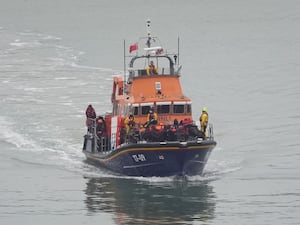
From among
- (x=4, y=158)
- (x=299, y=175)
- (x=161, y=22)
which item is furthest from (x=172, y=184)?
(x=161, y=22)

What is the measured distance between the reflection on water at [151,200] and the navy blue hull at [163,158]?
1.47 ft

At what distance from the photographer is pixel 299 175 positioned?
3797 centimetres

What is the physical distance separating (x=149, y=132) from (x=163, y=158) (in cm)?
100

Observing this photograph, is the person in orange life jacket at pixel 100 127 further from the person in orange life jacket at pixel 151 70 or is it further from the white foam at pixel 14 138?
the white foam at pixel 14 138

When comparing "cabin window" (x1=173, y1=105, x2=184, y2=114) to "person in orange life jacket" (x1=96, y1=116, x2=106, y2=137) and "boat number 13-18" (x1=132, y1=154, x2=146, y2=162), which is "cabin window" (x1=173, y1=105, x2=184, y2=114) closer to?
"boat number 13-18" (x1=132, y1=154, x2=146, y2=162)

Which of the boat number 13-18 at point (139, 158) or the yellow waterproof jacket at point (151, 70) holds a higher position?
the yellow waterproof jacket at point (151, 70)

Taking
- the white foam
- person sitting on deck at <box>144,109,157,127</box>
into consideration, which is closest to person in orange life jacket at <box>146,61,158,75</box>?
person sitting on deck at <box>144,109,157,127</box>

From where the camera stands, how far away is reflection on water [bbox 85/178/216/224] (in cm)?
3169

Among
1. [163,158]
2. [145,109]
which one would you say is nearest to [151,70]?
[145,109]

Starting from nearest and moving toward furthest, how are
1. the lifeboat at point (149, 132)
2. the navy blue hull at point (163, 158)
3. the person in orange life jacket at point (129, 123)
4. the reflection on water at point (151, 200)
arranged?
1. the reflection on water at point (151, 200)
2. the navy blue hull at point (163, 158)
3. the lifeboat at point (149, 132)
4. the person in orange life jacket at point (129, 123)

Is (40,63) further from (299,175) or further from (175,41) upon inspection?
(299,175)

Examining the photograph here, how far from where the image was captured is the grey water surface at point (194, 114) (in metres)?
33.2

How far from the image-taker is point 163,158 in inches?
1432

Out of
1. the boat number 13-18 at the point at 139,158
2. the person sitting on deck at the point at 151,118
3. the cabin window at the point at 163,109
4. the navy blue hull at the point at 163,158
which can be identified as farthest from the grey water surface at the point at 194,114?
the cabin window at the point at 163,109
